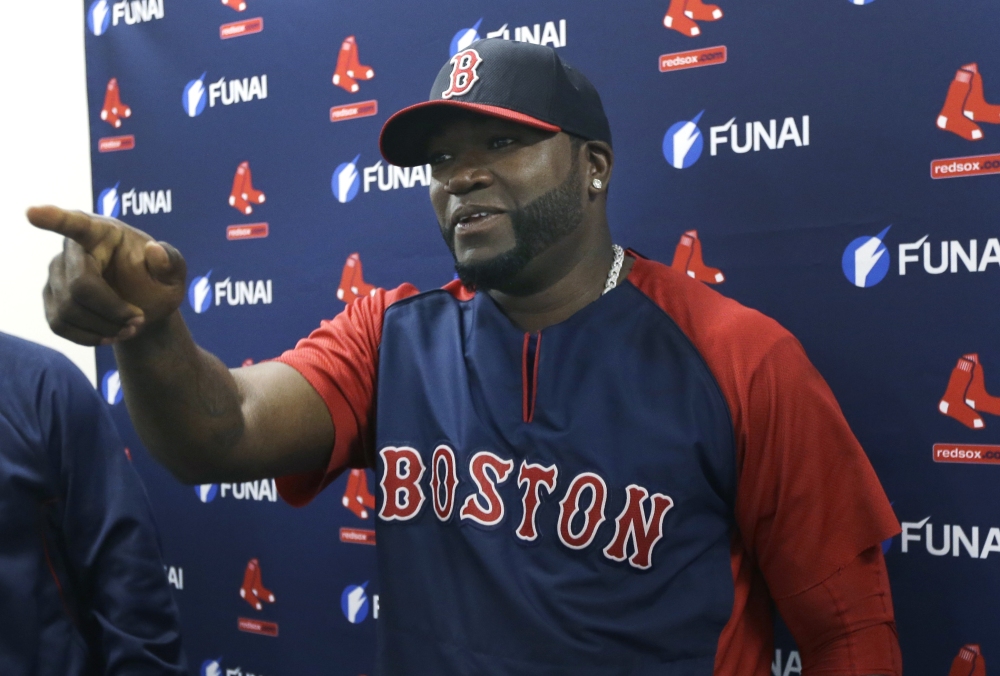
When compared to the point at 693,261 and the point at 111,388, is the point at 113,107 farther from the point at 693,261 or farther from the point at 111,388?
the point at 693,261

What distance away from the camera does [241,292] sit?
67.8 inches

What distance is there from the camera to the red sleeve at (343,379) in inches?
42.3

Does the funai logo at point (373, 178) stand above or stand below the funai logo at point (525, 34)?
below

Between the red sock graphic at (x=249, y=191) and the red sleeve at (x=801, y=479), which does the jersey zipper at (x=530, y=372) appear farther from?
the red sock graphic at (x=249, y=191)

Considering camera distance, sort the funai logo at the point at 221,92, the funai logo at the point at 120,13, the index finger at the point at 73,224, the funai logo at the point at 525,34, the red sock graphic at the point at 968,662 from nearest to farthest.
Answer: the index finger at the point at 73,224, the red sock graphic at the point at 968,662, the funai logo at the point at 525,34, the funai logo at the point at 221,92, the funai logo at the point at 120,13

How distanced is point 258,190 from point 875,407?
123 centimetres

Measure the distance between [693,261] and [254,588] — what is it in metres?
1.12

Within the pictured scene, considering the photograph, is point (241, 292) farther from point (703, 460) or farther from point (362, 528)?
point (703, 460)

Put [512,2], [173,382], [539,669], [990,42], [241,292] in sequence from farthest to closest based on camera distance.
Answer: [241,292] → [512,2] → [990,42] → [539,669] → [173,382]

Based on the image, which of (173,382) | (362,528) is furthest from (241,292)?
(173,382)

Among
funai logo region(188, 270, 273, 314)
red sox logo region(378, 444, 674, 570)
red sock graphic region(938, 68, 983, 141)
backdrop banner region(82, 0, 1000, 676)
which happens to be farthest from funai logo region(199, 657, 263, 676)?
red sock graphic region(938, 68, 983, 141)

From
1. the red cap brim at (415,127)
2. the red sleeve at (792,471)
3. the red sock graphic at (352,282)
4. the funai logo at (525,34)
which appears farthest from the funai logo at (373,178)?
the red sleeve at (792,471)

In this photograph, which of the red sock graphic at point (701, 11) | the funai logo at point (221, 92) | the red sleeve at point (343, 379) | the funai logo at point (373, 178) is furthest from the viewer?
the funai logo at point (221, 92)

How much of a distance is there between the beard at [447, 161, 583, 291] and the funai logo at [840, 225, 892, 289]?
1.50 ft
